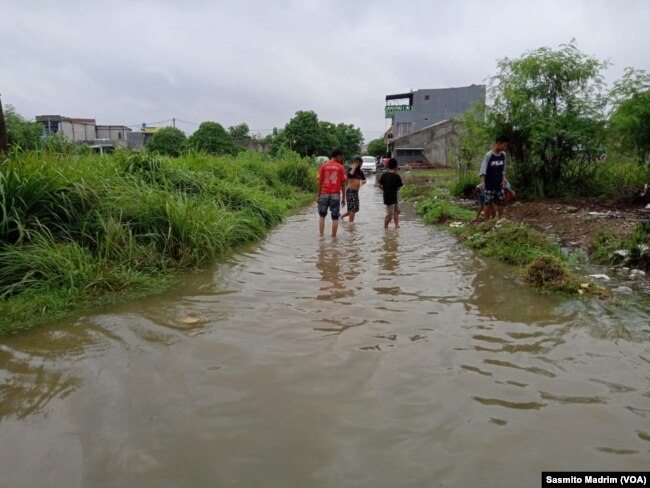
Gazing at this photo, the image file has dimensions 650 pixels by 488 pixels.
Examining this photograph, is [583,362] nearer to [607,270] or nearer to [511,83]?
[607,270]

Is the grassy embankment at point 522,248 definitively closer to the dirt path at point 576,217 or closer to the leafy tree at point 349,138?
the dirt path at point 576,217

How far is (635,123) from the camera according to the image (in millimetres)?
9266

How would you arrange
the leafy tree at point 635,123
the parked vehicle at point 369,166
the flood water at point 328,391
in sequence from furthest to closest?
1. the parked vehicle at point 369,166
2. the leafy tree at point 635,123
3. the flood water at point 328,391

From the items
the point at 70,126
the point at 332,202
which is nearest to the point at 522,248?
the point at 332,202

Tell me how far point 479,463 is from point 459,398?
0.57 metres

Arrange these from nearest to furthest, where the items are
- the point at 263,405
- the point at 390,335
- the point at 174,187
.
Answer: the point at 263,405 < the point at 390,335 < the point at 174,187

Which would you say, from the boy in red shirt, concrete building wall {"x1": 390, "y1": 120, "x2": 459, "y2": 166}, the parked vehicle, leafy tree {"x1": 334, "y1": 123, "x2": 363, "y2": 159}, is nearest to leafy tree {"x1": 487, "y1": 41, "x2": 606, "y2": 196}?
the boy in red shirt

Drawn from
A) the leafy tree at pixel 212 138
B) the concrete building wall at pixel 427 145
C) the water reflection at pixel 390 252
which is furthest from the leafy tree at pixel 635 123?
the leafy tree at pixel 212 138

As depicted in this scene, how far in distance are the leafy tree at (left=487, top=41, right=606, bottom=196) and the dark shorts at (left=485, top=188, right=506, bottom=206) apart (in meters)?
3.60

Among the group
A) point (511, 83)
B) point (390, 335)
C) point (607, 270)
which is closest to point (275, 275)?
point (390, 335)

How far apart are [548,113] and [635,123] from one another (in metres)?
2.16

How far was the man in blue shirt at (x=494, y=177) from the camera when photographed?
8.14 metres

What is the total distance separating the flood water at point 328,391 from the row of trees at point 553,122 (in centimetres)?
800

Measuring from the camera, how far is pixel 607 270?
5.48m
